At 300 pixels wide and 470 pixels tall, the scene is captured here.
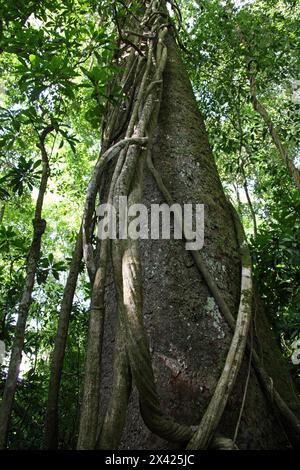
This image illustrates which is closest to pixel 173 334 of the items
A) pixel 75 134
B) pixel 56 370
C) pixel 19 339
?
pixel 56 370

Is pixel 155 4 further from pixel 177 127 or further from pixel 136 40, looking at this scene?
pixel 177 127

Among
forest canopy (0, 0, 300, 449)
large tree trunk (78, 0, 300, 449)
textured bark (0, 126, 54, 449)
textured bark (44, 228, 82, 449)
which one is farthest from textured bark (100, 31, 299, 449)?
textured bark (0, 126, 54, 449)

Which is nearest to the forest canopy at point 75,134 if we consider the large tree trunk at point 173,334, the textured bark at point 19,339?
the textured bark at point 19,339

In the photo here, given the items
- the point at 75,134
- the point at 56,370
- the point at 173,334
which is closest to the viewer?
the point at 173,334

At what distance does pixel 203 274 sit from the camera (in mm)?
1097

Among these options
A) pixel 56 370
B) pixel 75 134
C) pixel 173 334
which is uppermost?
pixel 75 134

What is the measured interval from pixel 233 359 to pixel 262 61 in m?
3.29

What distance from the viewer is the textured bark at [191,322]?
0.88 m

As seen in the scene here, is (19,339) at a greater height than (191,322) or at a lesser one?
lesser

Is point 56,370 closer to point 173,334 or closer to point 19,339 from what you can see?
point 19,339

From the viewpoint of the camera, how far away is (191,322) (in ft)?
3.28

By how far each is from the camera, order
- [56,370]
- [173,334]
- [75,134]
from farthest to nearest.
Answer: [75,134] → [56,370] → [173,334]

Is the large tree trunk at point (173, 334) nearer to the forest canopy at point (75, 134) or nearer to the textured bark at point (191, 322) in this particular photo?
the textured bark at point (191, 322)
